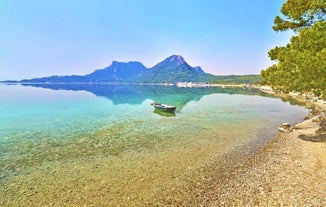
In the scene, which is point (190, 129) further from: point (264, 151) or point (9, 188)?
point (9, 188)

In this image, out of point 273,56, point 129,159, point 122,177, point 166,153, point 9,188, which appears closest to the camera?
point 9,188

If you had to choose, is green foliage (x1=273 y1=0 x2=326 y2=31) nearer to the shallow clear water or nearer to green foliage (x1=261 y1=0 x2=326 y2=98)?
green foliage (x1=261 y1=0 x2=326 y2=98)

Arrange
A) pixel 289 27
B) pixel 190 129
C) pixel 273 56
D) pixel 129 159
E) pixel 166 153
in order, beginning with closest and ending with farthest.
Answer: pixel 129 159
pixel 166 153
pixel 289 27
pixel 273 56
pixel 190 129

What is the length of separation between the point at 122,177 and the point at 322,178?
1406 centimetres

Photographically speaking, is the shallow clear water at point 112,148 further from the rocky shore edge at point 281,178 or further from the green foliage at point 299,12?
the green foliage at point 299,12

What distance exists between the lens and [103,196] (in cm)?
1331

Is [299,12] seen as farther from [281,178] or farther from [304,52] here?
[281,178]

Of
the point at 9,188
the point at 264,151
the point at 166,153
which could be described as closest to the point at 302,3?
the point at 264,151

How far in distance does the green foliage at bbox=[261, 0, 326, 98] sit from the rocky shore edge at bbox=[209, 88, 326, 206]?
6455 mm

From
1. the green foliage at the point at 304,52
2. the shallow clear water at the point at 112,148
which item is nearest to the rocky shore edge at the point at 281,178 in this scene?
the shallow clear water at the point at 112,148

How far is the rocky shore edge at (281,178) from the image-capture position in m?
11.6

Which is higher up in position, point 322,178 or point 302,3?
point 302,3

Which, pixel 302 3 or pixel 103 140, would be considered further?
pixel 103 140

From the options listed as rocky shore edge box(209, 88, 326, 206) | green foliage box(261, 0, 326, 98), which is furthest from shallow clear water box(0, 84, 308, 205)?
green foliage box(261, 0, 326, 98)
